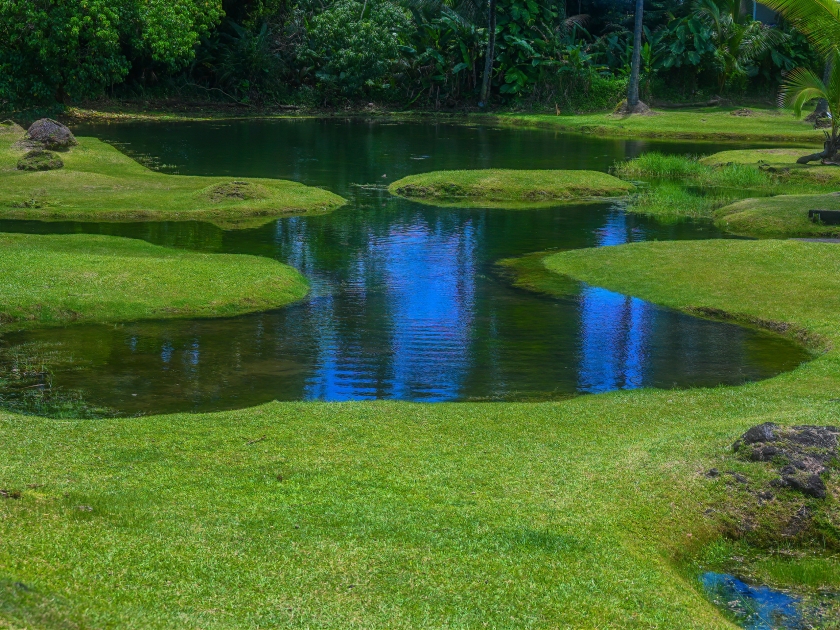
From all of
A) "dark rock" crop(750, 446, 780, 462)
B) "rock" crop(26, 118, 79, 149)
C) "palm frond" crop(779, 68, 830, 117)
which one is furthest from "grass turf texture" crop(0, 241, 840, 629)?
"rock" crop(26, 118, 79, 149)

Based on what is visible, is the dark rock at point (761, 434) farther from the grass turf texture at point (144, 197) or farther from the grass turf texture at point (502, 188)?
the grass turf texture at point (502, 188)

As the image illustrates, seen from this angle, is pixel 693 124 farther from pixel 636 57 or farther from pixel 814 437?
pixel 814 437

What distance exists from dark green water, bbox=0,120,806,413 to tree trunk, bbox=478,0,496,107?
36671 millimetres

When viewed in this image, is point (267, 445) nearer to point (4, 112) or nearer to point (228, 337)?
point (228, 337)

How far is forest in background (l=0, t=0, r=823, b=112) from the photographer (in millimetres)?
64812

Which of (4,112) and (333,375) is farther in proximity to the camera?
(4,112)

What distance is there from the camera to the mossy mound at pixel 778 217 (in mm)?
27688

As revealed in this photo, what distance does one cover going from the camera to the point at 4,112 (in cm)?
5475

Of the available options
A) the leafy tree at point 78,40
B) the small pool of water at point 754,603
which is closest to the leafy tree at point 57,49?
the leafy tree at point 78,40

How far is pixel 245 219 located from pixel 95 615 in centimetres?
2400

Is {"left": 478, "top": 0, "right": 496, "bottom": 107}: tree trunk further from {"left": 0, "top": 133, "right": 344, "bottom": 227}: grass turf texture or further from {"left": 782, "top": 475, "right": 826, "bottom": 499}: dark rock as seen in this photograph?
{"left": 782, "top": 475, "right": 826, "bottom": 499}: dark rock

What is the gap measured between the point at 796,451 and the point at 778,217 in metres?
20.8

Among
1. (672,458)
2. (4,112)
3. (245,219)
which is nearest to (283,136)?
(4,112)

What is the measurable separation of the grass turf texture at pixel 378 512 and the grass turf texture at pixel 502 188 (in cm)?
2127
